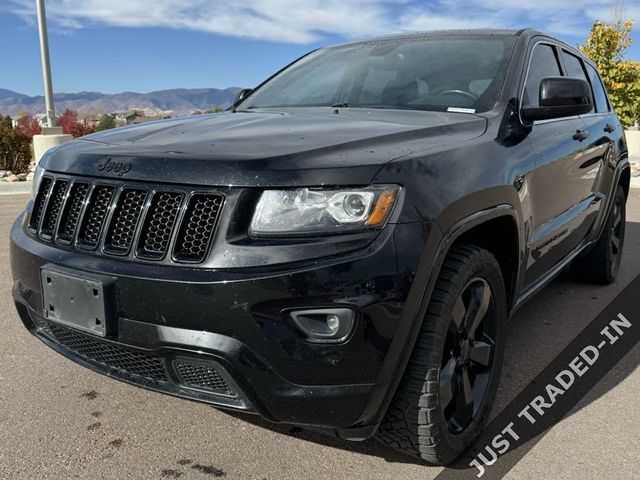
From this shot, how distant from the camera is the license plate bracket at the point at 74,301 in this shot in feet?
6.55

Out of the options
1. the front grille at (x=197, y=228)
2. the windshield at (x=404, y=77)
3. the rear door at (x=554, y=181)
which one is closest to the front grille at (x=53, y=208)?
the front grille at (x=197, y=228)

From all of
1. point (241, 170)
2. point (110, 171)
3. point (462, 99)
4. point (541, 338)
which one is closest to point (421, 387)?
point (241, 170)

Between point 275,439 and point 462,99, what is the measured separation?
5.71 feet

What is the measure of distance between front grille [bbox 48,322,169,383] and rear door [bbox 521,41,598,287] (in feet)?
5.65

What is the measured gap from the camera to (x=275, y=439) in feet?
8.16

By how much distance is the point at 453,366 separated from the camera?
2.31 m

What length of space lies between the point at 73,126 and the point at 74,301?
24.0 metres

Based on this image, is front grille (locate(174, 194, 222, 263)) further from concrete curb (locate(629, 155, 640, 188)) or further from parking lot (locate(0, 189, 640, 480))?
concrete curb (locate(629, 155, 640, 188))

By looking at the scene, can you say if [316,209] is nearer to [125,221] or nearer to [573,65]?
[125,221]

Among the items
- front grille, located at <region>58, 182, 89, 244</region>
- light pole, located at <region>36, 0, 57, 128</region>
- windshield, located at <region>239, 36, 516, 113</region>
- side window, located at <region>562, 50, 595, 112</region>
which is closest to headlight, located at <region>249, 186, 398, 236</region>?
front grille, located at <region>58, 182, 89, 244</region>

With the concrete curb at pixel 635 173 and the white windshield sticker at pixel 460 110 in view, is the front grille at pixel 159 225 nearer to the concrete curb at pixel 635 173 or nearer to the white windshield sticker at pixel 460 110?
the white windshield sticker at pixel 460 110

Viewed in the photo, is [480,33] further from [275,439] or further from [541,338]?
[275,439]

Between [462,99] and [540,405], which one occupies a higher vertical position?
[462,99]

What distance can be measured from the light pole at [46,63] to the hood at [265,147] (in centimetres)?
1280
